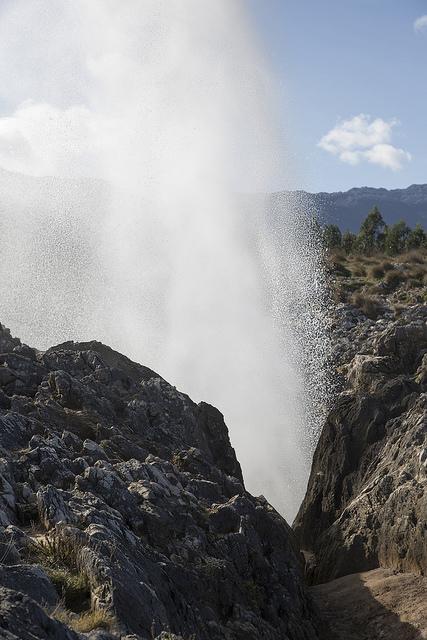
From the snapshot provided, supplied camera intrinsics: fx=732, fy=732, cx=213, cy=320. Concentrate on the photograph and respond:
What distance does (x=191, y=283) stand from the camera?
53.1 meters

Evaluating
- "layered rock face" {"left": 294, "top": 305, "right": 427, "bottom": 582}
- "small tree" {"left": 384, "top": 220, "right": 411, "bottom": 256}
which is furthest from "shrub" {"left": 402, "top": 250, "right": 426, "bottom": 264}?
"layered rock face" {"left": 294, "top": 305, "right": 427, "bottom": 582}

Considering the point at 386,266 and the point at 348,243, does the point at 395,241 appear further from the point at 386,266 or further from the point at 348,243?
the point at 386,266

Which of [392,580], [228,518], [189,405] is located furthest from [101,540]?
[189,405]

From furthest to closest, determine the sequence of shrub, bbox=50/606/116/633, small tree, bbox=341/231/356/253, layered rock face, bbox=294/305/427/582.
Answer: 1. small tree, bbox=341/231/356/253
2. layered rock face, bbox=294/305/427/582
3. shrub, bbox=50/606/116/633

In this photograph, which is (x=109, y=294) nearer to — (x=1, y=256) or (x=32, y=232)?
(x=1, y=256)

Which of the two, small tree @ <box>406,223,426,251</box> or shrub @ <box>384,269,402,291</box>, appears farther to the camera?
small tree @ <box>406,223,426,251</box>

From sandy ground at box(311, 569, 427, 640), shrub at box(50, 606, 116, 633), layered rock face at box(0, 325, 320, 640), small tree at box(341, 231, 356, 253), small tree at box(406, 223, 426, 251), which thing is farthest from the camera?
small tree at box(341, 231, 356, 253)

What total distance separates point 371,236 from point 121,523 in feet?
272

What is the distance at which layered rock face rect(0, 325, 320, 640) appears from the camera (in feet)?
38.0

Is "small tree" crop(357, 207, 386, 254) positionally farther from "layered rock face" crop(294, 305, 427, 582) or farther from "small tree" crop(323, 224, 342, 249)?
"layered rock face" crop(294, 305, 427, 582)

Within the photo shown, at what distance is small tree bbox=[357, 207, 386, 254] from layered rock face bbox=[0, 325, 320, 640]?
213 feet

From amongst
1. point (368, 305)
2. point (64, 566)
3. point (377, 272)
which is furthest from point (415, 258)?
point (64, 566)

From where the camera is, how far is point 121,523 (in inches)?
615

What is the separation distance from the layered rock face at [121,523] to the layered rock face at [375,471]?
4.54 metres
